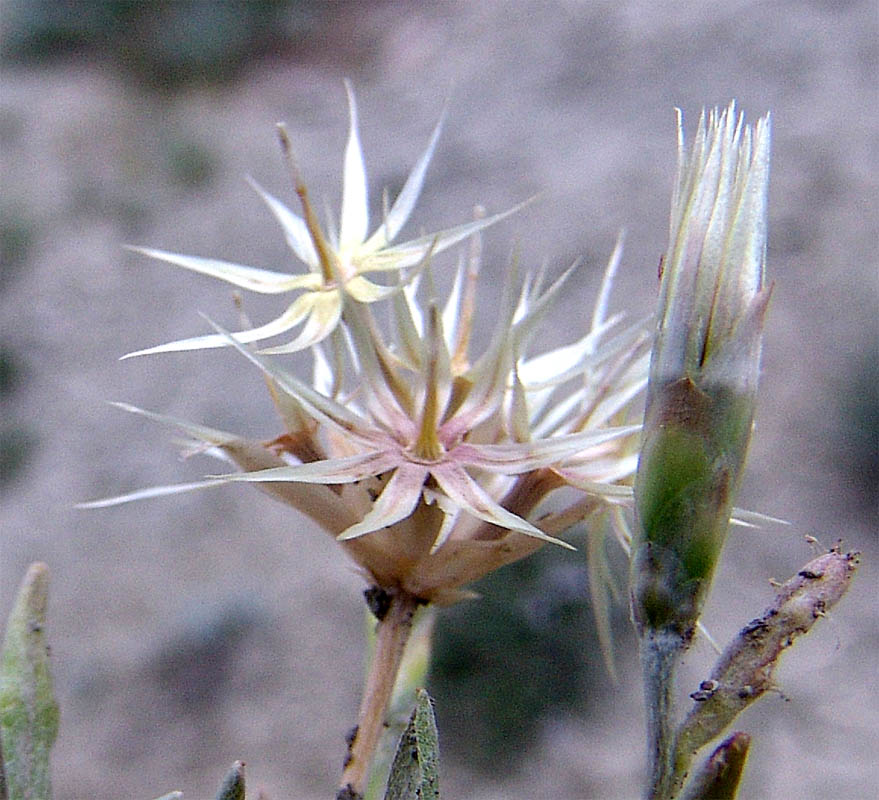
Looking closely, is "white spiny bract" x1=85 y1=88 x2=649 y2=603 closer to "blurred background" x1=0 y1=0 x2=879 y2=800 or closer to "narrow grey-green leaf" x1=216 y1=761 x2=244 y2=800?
"narrow grey-green leaf" x1=216 y1=761 x2=244 y2=800

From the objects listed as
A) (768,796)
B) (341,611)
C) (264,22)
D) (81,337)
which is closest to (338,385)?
(768,796)

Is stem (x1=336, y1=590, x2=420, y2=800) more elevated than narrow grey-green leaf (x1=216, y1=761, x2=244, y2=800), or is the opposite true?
narrow grey-green leaf (x1=216, y1=761, x2=244, y2=800)

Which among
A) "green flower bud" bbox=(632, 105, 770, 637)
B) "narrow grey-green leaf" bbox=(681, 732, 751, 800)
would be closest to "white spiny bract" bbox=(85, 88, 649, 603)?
"green flower bud" bbox=(632, 105, 770, 637)

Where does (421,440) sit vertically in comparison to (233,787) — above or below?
above

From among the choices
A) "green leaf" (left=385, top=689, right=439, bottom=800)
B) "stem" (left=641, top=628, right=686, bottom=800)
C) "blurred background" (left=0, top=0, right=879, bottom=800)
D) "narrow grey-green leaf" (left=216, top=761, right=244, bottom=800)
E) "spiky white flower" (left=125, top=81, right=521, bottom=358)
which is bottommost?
"blurred background" (left=0, top=0, right=879, bottom=800)

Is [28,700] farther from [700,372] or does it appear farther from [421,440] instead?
[700,372]

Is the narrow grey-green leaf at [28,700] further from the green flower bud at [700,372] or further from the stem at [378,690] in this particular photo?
the green flower bud at [700,372]

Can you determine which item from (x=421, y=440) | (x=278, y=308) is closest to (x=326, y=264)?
(x=421, y=440)

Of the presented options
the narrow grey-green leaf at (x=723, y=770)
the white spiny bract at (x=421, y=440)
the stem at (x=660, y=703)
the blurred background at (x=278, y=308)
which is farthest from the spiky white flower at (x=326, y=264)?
the blurred background at (x=278, y=308)
